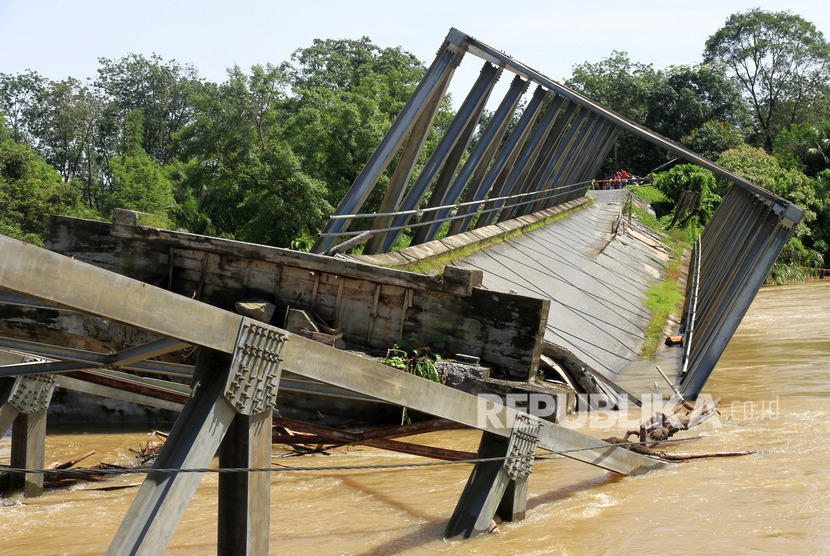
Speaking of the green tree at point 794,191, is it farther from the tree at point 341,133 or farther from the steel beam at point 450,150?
the steel beam at point 450,150

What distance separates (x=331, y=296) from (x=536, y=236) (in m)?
12.6

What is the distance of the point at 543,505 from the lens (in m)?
6.55

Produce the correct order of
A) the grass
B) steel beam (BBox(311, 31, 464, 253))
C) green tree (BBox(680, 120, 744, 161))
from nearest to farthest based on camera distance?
steel beam (BBox(311, 31, 464, 253)) < the grass < green tree (BBox(680, 120, 744, 161))

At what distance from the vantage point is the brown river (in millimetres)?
Result: 5629

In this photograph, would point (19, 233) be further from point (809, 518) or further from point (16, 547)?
point (809, 518)

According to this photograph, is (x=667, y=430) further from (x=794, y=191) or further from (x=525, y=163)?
(x=794, y=191)

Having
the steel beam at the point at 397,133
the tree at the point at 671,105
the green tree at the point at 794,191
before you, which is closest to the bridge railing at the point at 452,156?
the steel beam at the point at 397,133

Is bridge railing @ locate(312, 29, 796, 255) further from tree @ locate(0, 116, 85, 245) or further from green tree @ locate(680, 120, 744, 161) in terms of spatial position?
green tree @ locate(680, 120, 744, 161)

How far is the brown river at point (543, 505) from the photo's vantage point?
222 inches

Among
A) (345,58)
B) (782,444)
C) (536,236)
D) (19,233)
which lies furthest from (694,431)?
(345,58)

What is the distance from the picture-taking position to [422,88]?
14133mm

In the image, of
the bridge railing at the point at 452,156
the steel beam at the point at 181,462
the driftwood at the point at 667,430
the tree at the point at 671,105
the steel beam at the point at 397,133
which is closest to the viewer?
the steel beam at the point at 181,462

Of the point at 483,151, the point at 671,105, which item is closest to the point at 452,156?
the point at 483,151

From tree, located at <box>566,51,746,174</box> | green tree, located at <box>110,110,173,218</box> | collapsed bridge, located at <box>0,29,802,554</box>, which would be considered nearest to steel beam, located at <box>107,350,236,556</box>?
collapsed bridge, located at <box>0,29,802,554</box>
